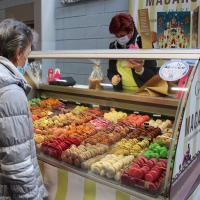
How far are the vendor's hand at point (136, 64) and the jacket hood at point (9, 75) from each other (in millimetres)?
1018

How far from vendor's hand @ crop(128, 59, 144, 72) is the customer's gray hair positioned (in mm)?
962

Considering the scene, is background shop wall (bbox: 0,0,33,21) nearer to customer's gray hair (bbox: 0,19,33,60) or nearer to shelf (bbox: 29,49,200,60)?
shelf (bbox: 29,49,200,60)

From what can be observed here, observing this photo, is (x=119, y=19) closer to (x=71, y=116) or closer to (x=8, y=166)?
(x=71, y=116)

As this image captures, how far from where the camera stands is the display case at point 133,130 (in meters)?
1.65

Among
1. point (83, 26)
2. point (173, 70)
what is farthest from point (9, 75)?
point (83, 26)

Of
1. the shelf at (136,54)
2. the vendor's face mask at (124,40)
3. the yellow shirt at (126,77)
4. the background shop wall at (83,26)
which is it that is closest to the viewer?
the shelf at (136,54)

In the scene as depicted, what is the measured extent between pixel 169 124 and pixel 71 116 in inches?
34.8

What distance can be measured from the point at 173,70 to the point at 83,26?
11.8 ft

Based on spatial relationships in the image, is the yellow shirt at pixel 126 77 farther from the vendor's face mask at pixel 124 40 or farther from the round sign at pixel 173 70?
the round sign at pixel 173 70

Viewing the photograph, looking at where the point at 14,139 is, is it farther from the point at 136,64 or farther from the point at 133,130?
Result: the point at 136,64

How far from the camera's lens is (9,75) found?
5.17ft

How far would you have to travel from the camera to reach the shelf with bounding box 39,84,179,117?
7.72 feet

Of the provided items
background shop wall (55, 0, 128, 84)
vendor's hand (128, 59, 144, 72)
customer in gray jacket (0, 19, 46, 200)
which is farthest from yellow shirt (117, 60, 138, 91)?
background shop wall (55, 0, 128, 84)

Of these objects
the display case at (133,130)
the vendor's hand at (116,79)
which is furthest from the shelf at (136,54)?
the vendor's hand at (116,79)
